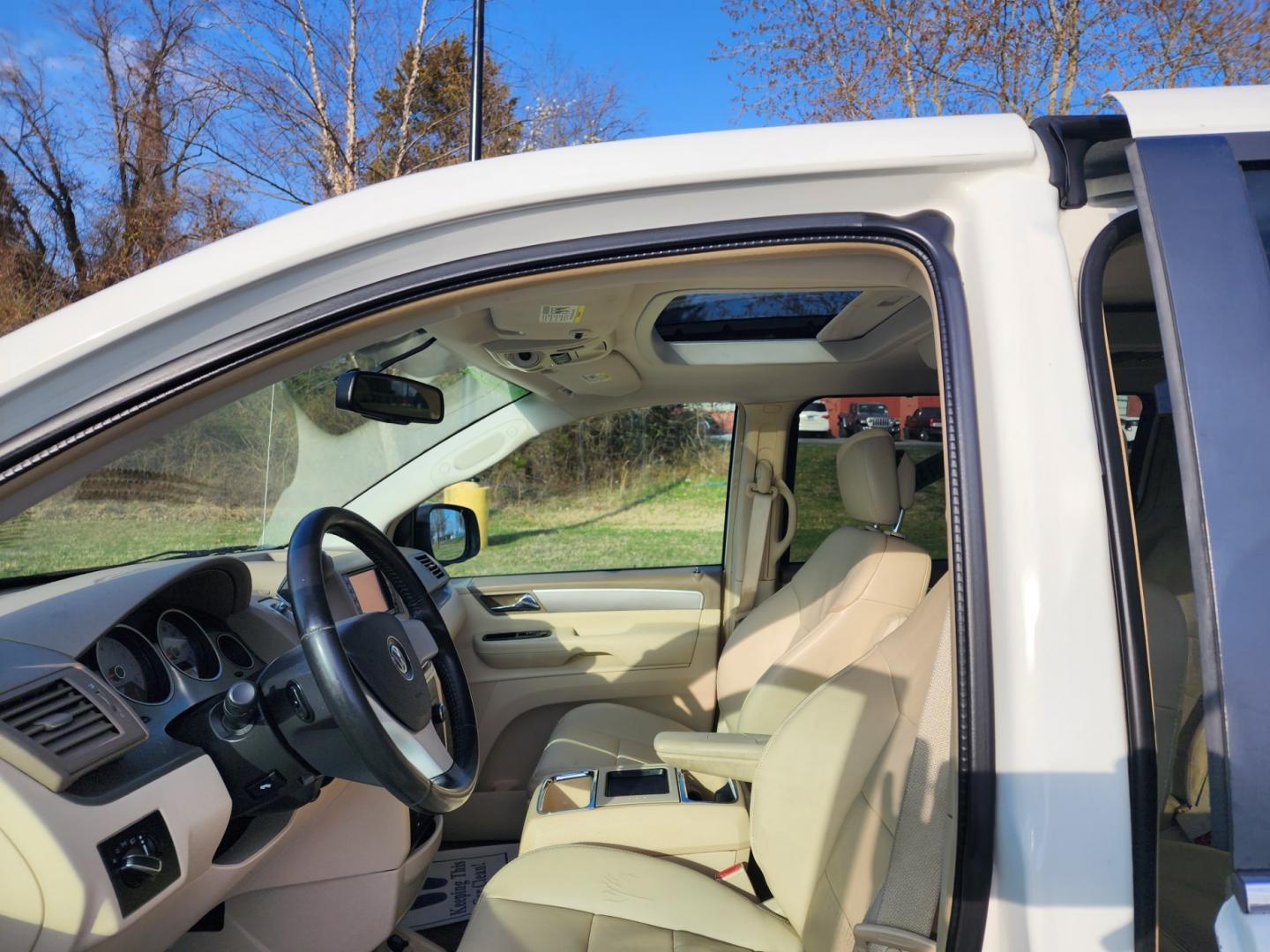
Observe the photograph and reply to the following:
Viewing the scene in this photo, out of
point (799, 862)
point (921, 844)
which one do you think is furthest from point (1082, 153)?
point (799, 862)

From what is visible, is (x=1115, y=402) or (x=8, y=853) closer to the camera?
(x=1115, y=402)

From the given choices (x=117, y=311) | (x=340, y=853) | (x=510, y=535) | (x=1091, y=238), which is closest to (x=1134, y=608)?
(x=1091, y=238)

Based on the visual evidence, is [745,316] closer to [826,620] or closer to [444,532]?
[826,620]

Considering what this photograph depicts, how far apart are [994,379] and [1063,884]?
1.62 feet

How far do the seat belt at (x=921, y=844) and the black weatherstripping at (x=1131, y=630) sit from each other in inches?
7.1

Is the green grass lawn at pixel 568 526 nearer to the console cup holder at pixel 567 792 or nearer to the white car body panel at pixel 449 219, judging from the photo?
the white car body panel at pixel 449 219

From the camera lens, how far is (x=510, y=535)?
640cm

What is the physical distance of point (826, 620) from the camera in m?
2.50

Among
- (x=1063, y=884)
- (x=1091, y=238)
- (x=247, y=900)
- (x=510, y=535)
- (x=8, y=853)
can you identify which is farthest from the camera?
(x=510, y=535)

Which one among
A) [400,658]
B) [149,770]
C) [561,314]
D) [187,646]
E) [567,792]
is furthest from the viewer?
[567,792]

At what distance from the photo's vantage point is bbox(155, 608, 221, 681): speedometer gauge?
1603 millimetres

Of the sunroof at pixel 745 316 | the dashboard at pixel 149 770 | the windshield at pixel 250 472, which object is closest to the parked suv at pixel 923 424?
the sunroof at pixel 745 316

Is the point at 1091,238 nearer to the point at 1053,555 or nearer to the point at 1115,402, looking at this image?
the point at 1115,402

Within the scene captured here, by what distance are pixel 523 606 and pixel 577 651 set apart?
0.27 m
